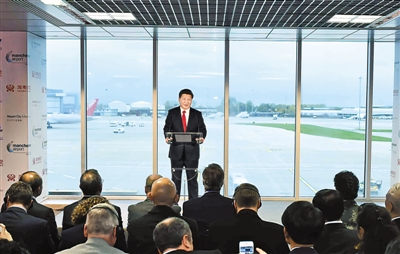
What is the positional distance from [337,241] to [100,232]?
1493 mm

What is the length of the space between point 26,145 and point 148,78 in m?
2.49

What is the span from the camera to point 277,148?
798 centimetres

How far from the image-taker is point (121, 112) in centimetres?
795

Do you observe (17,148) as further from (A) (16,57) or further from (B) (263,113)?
(B) (263,113)

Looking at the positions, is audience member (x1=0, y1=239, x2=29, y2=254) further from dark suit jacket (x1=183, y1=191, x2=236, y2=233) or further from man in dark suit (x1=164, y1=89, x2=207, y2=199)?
man in dark suit (x1=164, y1=89, x2=207, y2=199)

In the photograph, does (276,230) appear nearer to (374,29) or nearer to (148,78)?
(374,29)

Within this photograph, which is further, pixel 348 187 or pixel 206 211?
pixel 348 187

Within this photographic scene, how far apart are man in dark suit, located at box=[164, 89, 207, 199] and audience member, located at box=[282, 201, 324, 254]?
3500 millimetres

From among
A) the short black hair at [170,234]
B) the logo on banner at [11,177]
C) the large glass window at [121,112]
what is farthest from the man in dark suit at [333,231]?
the logo on banner at [11,177]

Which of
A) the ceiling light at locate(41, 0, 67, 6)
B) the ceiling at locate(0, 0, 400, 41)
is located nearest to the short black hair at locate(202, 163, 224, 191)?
the ceiling at locate(0, 0, 400, 41)

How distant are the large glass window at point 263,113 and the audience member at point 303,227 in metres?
5.52

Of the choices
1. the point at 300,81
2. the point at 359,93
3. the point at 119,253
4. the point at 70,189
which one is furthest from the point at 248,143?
the point at 119,253

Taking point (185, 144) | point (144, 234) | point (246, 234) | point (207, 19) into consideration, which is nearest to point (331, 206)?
point (246, 234)

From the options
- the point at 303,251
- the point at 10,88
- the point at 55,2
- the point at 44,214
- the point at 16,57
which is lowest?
the point at 44,214
